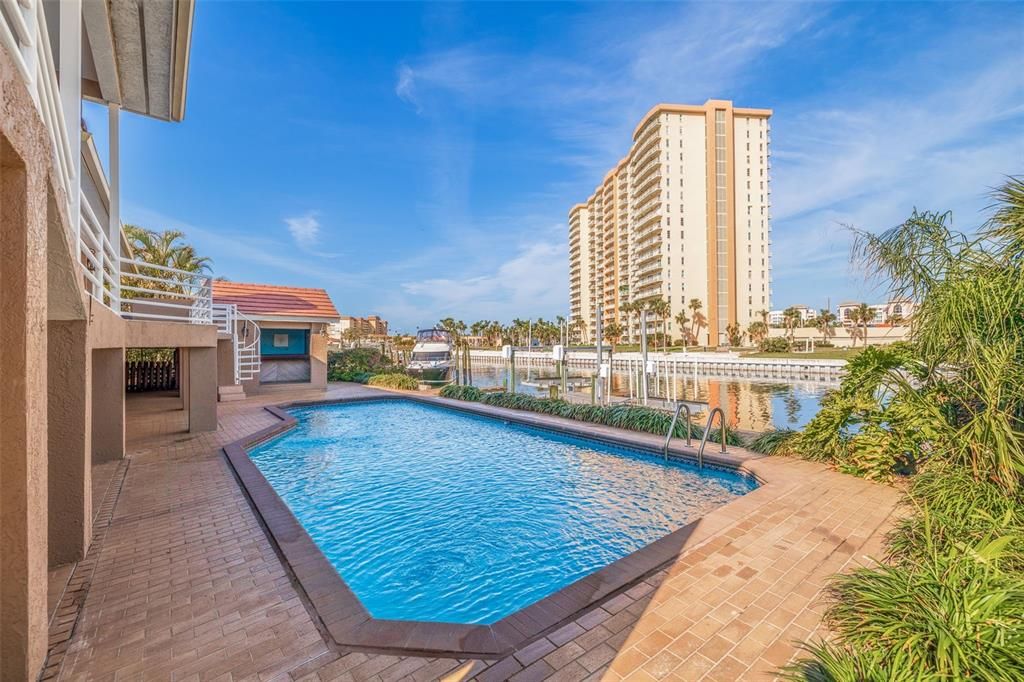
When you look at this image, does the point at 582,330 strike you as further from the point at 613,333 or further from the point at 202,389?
the point at 202,389

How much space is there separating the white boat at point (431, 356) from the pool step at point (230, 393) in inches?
411

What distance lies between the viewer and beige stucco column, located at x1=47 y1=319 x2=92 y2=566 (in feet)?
11.8

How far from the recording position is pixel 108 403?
6.35 m

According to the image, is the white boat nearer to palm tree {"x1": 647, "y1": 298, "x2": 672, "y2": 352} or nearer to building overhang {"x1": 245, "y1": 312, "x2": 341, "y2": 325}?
building overhang {"x1": 245, "y1": 312, "x2": 341, "y2": 325}

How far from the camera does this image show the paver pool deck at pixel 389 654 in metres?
2.45

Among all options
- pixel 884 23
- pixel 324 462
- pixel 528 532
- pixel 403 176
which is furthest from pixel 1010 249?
pixel 403 176

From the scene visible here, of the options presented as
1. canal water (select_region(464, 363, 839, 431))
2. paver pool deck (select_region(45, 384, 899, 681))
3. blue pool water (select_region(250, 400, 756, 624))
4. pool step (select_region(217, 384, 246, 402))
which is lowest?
canal water (select_region(464, 363, 839, 431))

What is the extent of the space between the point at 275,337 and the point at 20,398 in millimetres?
18466

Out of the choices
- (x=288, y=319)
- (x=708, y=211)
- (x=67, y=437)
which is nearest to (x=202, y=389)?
(x=67, y=437)

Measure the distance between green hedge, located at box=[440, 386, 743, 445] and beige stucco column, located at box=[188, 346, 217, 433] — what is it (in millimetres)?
7032

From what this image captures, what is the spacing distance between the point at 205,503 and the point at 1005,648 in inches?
267

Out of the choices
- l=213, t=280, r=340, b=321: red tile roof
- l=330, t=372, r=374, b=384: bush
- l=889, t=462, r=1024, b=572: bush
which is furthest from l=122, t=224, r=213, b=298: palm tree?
l=889, t=462, r=1024, b=572: bush

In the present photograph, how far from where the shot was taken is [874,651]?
2248 millimetres

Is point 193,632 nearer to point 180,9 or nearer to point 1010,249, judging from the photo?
point 180,9
